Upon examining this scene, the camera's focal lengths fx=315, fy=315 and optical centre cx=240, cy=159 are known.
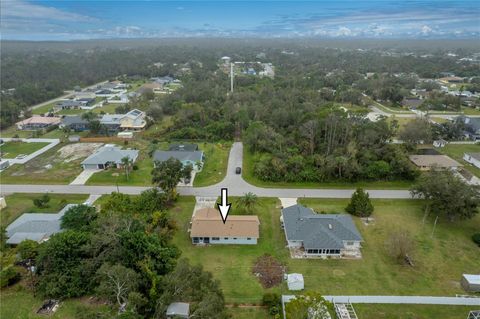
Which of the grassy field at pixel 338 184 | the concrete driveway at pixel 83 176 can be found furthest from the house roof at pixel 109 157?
the grassy field at pixel 338 184

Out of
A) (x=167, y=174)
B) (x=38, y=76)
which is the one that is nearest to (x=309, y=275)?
(x=167, y=174)

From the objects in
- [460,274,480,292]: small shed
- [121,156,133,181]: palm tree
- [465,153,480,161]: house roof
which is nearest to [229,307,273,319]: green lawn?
[460,274,480,292]: small shed

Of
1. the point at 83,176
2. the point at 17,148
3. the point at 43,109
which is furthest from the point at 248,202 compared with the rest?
the point at 43,109

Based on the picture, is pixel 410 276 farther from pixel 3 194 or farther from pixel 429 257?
pixel 3 194

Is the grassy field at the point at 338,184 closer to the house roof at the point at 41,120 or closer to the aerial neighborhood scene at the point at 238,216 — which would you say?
the aerial neighborhood scene at the point at 238,216

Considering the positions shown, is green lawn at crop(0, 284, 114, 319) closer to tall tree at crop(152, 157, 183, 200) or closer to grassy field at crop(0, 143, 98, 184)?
tall tree at crop(152, 157, 183, 200)

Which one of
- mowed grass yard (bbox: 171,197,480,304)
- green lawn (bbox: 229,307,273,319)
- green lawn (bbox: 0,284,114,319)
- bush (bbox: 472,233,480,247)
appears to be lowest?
green lawn (bbox: 0,284,114,319)

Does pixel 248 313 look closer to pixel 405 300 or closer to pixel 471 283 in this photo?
pixel 405 300
